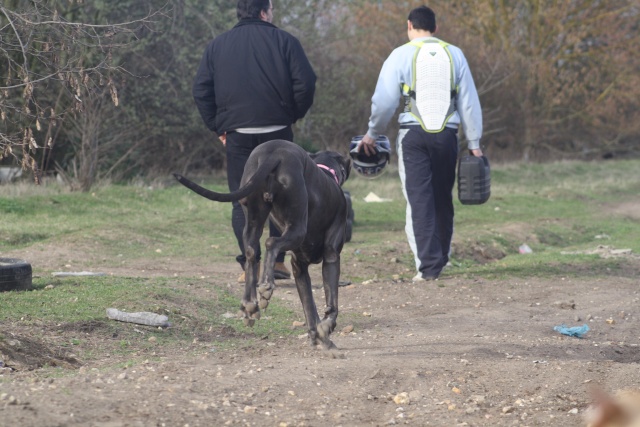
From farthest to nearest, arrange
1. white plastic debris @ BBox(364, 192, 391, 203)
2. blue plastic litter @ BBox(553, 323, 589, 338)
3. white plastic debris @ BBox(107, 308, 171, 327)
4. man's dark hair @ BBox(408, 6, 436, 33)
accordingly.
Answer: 1. white plastic debris @ BBox(364, 192, 391, 203)
2. man's dark hair @ BBox(408, 6, 436, 33)
3. blue plastic litter @ BBox(553, 323, 589, 338)
4. white plastic debris @ BBox(107, 308, 171, 327)

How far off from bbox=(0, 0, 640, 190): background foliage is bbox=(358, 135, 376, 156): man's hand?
504 centimetres

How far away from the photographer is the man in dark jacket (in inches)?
324

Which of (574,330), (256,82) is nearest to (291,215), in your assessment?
(574,330)

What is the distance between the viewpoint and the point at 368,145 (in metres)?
9.27

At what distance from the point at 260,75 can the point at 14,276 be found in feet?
7.94

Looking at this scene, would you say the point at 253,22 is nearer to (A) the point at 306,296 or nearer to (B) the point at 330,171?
(B) the point at 330,171

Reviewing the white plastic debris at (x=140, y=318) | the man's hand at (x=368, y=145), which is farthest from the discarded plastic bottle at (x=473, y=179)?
the white plastic debris at (x=140, y=318)

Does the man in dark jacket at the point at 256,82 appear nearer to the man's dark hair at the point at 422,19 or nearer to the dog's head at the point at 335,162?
the man's dark hair at the point at 422,19

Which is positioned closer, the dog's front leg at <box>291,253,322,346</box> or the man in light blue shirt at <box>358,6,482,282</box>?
the dog's front leg at <box>291,253,322,346</box>

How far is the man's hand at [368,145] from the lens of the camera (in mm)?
9250

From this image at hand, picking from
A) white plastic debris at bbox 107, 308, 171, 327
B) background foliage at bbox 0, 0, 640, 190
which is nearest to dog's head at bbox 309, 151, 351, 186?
white plastic debris at bbox 107, 308, 171, 327

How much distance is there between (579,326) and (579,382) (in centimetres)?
238

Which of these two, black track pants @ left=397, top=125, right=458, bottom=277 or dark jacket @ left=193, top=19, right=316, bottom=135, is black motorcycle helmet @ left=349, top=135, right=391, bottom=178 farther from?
dark jacket @ left=193, top=19, right=316, bottom=135

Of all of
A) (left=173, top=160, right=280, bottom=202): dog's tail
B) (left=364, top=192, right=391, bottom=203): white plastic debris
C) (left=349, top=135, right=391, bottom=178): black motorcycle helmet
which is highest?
(left=173, top=160, right=280, bottom=202): dog's tail
